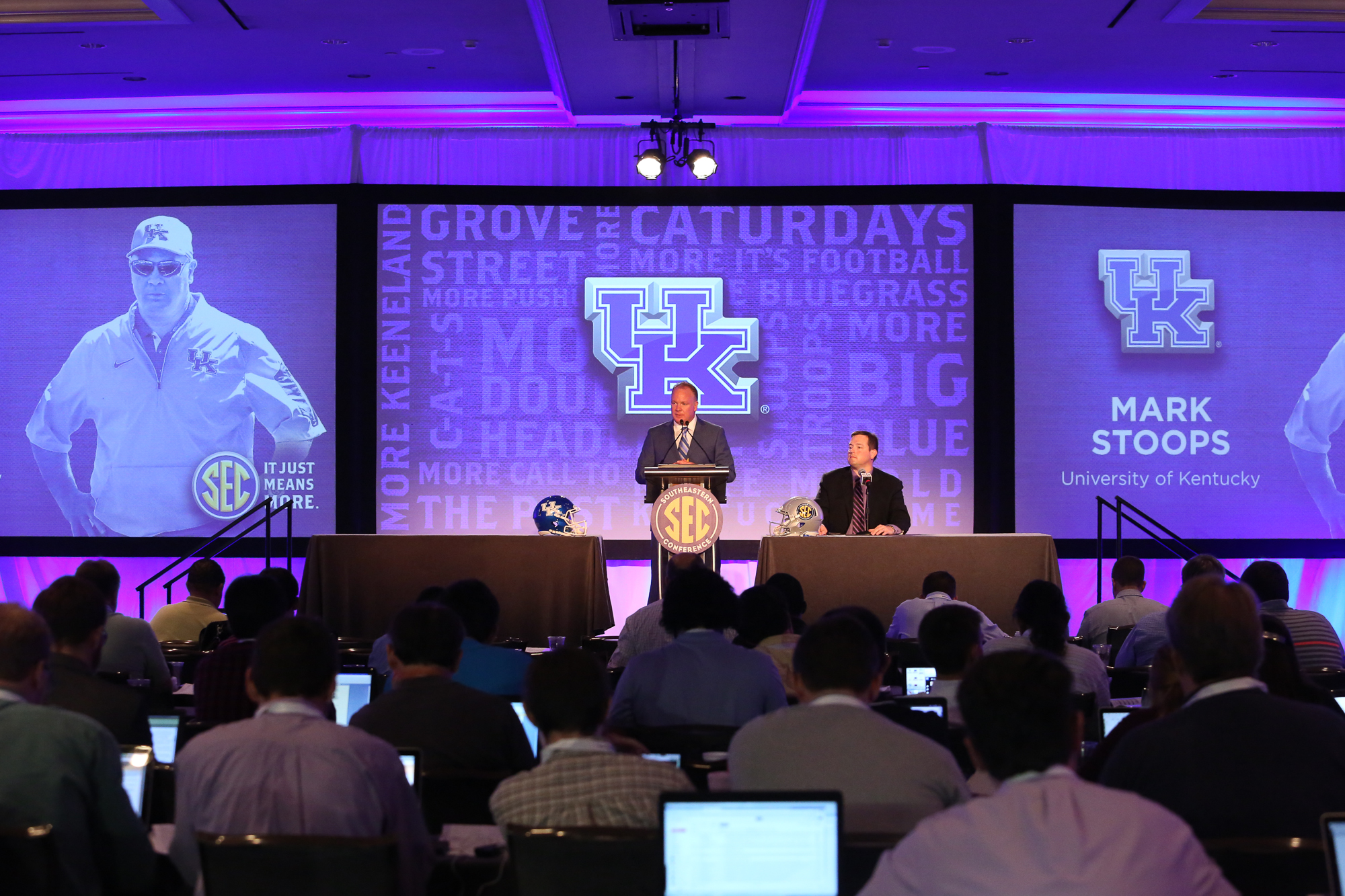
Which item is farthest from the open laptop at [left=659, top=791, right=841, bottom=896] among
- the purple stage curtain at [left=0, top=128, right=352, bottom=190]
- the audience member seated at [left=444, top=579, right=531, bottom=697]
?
the purple stage curtain at [left=0, top=128, right=352, bottom=190]

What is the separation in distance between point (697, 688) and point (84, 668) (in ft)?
5.30

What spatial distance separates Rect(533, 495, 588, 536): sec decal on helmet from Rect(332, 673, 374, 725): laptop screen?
3.60 meters

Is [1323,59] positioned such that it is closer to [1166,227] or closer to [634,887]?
[1166,227]

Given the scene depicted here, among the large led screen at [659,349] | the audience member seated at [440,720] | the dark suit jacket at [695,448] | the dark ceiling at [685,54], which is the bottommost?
the audience member seated at [440,720]

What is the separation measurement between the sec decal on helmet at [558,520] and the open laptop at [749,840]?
5456mm

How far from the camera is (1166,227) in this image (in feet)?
32.0

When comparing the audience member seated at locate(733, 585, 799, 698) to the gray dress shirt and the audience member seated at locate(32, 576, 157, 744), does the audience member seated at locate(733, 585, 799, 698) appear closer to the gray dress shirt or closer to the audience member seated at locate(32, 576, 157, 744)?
the audience member seated at locate(32, 576, 157, 744)

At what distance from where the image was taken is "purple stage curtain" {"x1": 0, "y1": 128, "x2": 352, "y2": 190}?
9812mm

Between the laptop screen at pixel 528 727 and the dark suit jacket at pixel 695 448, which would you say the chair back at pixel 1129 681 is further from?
the dark suit jacket at pixel 695 448

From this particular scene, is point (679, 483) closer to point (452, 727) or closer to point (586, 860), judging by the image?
point (452, 727)

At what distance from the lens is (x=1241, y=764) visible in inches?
92.9

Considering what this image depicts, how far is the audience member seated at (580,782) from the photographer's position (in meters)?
2.39

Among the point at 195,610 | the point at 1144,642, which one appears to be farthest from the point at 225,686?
the point at 1144,642

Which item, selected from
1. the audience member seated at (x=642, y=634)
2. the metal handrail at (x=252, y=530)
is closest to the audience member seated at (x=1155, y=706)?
the audience member seated at (x=642, y=634)
